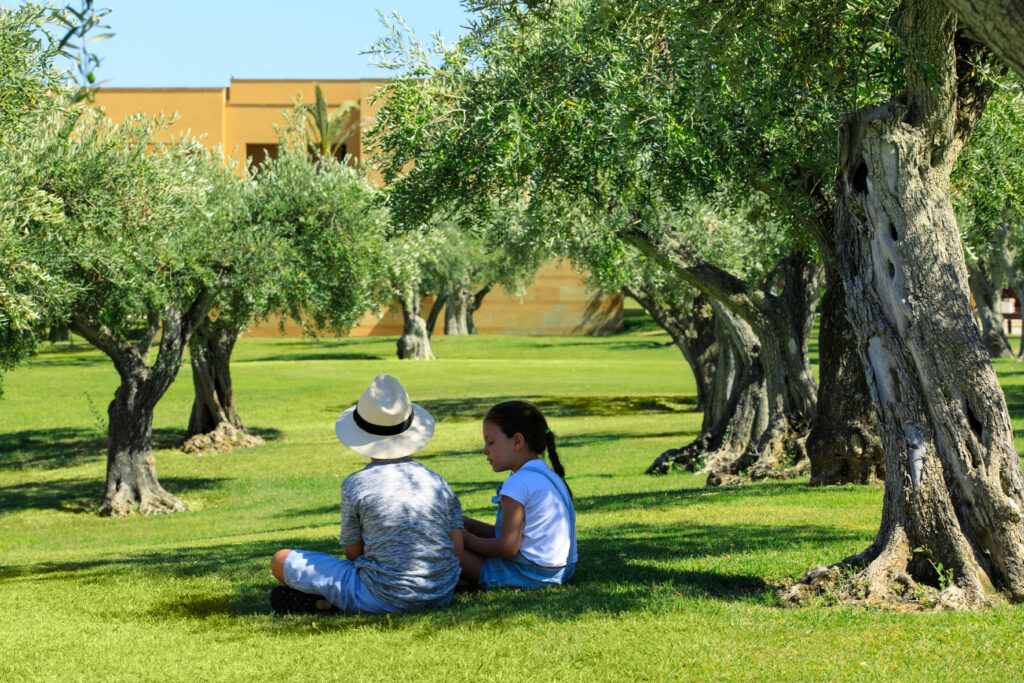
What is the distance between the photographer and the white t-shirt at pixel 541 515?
18.9 feet

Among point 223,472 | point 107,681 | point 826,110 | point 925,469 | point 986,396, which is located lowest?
point 223,472

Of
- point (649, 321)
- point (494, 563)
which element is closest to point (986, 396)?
point (494, 563)

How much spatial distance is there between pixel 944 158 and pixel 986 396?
5.15 feet

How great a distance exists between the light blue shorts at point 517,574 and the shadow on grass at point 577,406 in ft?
71.7

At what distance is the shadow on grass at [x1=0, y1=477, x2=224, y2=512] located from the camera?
1766cm

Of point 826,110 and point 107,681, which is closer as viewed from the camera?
point 107,681

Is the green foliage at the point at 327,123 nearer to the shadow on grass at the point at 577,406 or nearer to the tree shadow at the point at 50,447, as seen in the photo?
the shadow on grass at the point at 577,406

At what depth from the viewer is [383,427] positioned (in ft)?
18.3

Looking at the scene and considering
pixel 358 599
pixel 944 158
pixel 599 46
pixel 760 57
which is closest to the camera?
pixel 358 599

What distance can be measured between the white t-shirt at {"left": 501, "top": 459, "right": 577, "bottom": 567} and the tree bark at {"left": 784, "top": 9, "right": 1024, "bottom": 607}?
52.1 inches

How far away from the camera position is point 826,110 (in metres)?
9.74

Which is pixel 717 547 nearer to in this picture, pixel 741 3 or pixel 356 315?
pixel 741 3

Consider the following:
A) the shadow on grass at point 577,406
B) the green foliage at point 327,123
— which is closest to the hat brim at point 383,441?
the shadow on grass at point 577,406

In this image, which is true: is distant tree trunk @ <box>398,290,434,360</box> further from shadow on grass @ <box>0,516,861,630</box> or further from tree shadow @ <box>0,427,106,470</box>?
shadow on grass @ <box>0,516,861,630</box>
